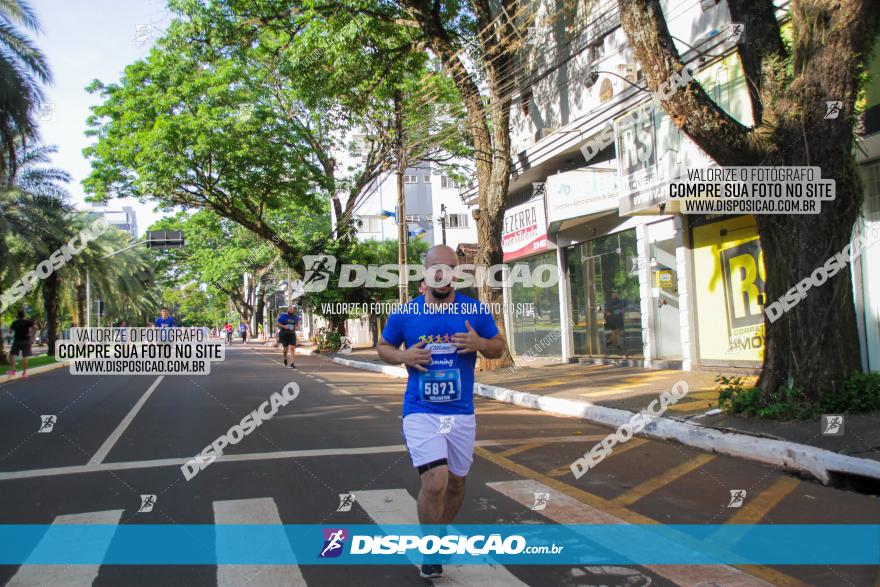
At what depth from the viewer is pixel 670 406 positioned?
9.41 m

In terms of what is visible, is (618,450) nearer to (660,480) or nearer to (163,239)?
(660,480)

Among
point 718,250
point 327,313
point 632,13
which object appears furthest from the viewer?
point 327,313

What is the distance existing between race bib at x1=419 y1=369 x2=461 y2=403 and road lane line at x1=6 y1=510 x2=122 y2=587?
7.01ft

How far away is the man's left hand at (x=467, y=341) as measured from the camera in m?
3.71

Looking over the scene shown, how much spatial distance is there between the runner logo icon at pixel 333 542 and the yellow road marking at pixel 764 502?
263 cm

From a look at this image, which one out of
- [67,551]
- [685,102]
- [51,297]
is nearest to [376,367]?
[685,102]

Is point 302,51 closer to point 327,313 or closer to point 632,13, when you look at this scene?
point 632,13

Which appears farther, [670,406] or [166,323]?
[166,323]

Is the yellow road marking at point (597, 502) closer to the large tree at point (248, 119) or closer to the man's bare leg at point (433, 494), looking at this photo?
the man's bare leg at point (433, 494)

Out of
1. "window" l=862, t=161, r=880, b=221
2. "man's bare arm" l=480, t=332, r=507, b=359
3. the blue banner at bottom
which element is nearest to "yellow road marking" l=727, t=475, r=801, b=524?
the blue banner at bottom

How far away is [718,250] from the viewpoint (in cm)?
1355

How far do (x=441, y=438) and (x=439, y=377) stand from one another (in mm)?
324

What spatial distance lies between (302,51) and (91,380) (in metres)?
10.4

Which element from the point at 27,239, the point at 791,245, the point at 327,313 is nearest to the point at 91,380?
the point at 27,239
